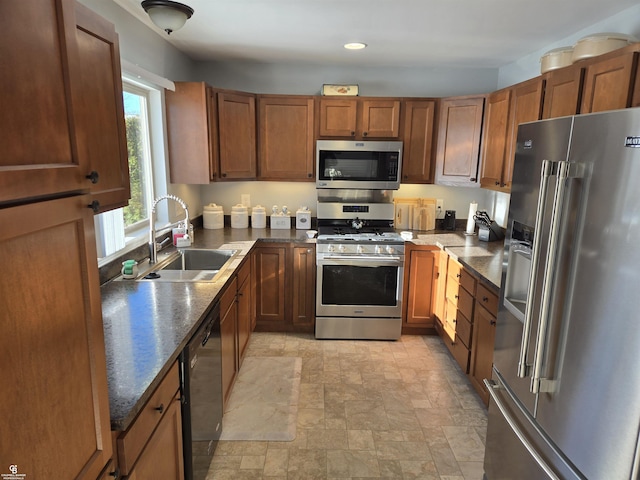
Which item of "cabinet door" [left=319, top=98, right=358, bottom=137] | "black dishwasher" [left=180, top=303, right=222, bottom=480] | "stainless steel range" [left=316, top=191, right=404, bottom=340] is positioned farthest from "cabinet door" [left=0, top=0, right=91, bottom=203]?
"cabinet door" [left=319, top=98, right=358, bottom=137]

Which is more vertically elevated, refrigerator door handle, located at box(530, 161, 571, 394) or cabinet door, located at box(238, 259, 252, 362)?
refrigerator door handle, located at box(530, 161, 571, 394)

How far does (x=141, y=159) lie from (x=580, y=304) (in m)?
2.93

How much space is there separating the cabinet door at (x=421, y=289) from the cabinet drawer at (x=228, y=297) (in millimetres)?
1657

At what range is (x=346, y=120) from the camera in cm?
369

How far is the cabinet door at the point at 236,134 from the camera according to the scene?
348cm

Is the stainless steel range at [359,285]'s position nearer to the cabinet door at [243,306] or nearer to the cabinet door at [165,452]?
the cabinet door at [243,306]

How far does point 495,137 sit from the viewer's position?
3213 mm

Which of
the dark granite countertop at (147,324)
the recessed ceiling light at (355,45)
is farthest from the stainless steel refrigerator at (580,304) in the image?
the recessed ceiling light at (355,45)

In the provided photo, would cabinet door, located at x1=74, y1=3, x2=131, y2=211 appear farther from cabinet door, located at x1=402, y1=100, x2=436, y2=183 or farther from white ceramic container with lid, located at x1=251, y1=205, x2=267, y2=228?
cabinet door, located at x1=402, y1=100, x2=436, y2=183

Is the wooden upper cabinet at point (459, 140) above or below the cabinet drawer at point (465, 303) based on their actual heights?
above

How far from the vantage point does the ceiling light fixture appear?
6.17 feet

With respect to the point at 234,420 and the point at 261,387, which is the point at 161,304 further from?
the point at 261,387

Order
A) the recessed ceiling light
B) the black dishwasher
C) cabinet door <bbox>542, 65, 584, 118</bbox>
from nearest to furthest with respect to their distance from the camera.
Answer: the black dishwasher < cabinet door <bbox>542, 65, 584, 118</bbox> < the recessed ceiling light

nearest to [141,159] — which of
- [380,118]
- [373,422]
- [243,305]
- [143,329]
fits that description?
[243,305]
